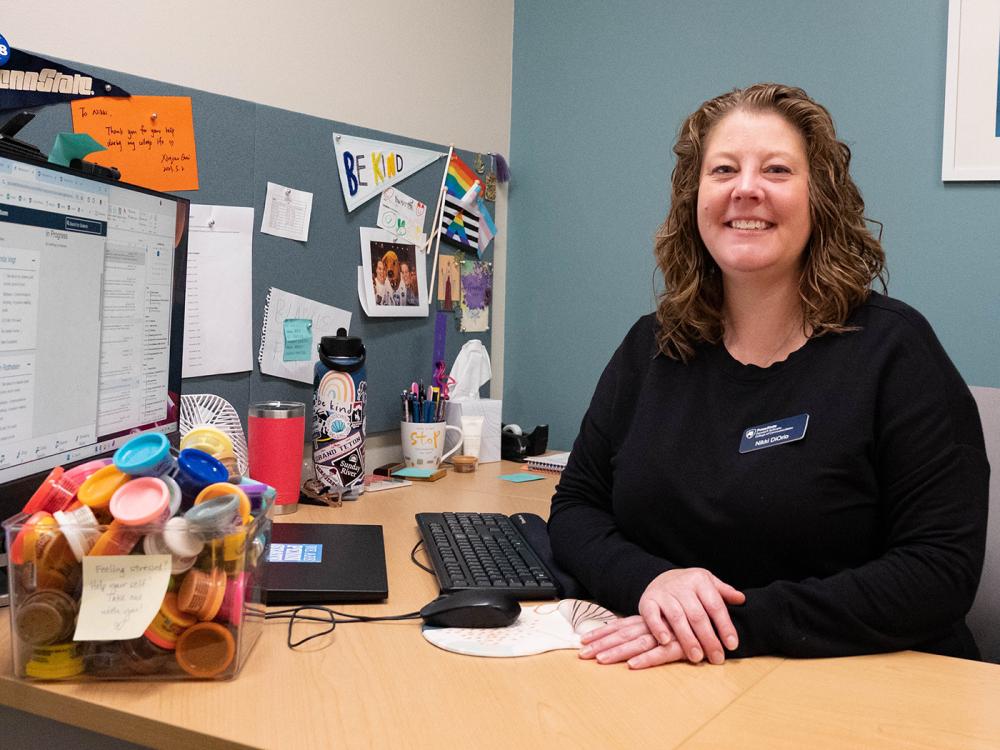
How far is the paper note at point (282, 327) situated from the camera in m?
1.64

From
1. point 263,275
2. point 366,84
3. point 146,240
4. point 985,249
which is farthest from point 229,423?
point 985,249

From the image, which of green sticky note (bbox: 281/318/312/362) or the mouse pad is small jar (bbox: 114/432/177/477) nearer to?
the mouse pad

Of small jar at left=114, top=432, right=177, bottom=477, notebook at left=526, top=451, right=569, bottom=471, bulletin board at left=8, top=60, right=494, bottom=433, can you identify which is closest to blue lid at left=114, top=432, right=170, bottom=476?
small jar at left=114, top=432, right=177, bottom=477

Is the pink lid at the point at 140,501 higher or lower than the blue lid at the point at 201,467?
lower

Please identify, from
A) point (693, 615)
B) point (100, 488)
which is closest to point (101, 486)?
point (100, 488)

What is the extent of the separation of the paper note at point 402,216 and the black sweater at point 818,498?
2.73 feet

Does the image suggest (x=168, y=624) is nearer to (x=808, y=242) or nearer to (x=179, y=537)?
(x=179, y=537)

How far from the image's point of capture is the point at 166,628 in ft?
2.68

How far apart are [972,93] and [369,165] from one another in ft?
3.70

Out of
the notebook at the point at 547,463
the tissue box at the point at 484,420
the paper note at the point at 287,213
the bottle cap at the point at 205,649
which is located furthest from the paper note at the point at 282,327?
the bottle cap at the point at 205,649

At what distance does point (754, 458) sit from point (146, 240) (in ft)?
2.71

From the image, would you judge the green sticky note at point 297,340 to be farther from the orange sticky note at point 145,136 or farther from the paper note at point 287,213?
the orange sticky note at point 145,136

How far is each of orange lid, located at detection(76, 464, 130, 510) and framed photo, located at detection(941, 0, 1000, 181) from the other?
1.55m

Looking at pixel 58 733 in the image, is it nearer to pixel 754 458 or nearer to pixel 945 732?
pixel 754 458
